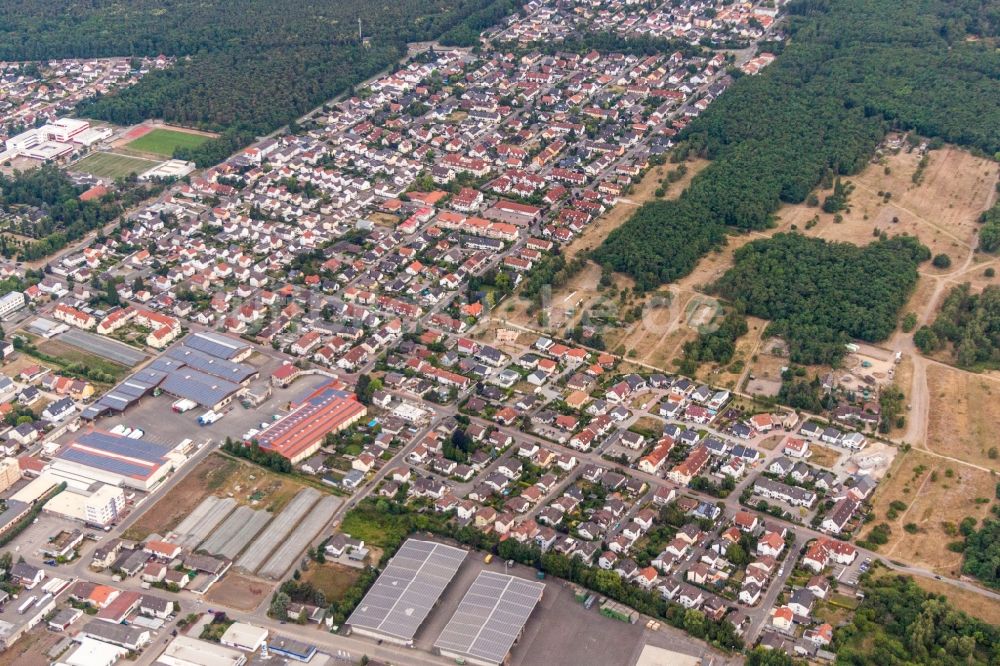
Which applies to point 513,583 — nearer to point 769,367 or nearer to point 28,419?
point 769,367

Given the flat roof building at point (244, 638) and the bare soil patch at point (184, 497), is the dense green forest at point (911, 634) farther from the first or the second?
the bare soil patch at point (184, 497)

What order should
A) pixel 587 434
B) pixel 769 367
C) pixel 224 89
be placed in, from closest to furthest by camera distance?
pixel 587 434 → pixel 769 367 → pixel 224 89

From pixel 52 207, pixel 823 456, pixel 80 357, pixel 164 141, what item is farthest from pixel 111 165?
pixel 823 456

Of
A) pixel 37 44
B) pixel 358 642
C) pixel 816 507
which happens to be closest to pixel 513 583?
pixel 358 642

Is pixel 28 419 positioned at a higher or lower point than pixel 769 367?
higher

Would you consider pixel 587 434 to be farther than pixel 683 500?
Yes

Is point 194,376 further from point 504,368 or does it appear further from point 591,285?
point 591,285
